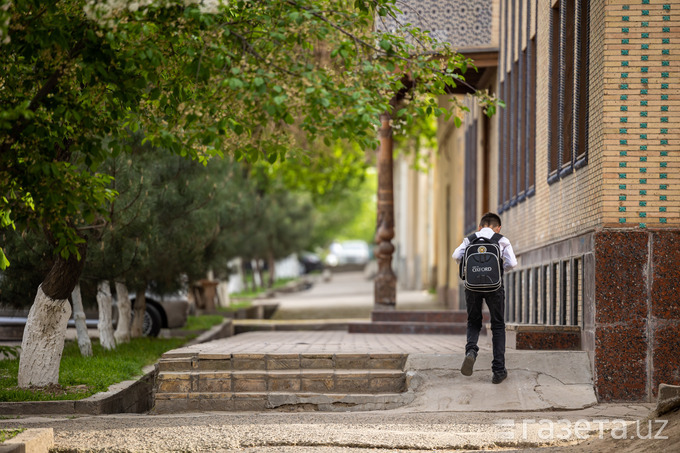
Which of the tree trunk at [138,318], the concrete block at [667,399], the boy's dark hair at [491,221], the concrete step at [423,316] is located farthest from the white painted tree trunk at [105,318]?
the concrete block at [667,399]

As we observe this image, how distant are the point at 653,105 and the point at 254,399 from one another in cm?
519

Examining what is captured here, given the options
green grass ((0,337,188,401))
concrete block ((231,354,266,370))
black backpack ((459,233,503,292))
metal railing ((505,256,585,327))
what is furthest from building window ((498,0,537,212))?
green grass ((0,337,188,401))

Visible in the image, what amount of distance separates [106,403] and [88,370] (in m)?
1.79

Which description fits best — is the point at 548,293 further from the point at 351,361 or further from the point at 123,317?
the point at 123,317

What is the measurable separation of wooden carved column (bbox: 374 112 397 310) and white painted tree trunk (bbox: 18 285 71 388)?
7.67m

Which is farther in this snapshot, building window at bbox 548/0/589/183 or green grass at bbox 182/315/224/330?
green grass at bbox 182/315/224/330

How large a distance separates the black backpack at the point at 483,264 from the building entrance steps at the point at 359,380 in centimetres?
97

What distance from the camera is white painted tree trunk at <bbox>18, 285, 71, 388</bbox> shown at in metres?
10.4

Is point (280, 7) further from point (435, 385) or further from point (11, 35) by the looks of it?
point (435, 385)

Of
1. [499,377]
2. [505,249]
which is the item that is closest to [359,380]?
[499,377]

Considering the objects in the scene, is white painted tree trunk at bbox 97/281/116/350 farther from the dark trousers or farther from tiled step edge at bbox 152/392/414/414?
the dark trousers

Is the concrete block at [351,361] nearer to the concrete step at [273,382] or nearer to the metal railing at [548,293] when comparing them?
the concrete step at [273,382]

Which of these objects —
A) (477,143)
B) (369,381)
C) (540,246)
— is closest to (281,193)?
(477,143)

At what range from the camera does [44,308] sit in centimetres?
1040
